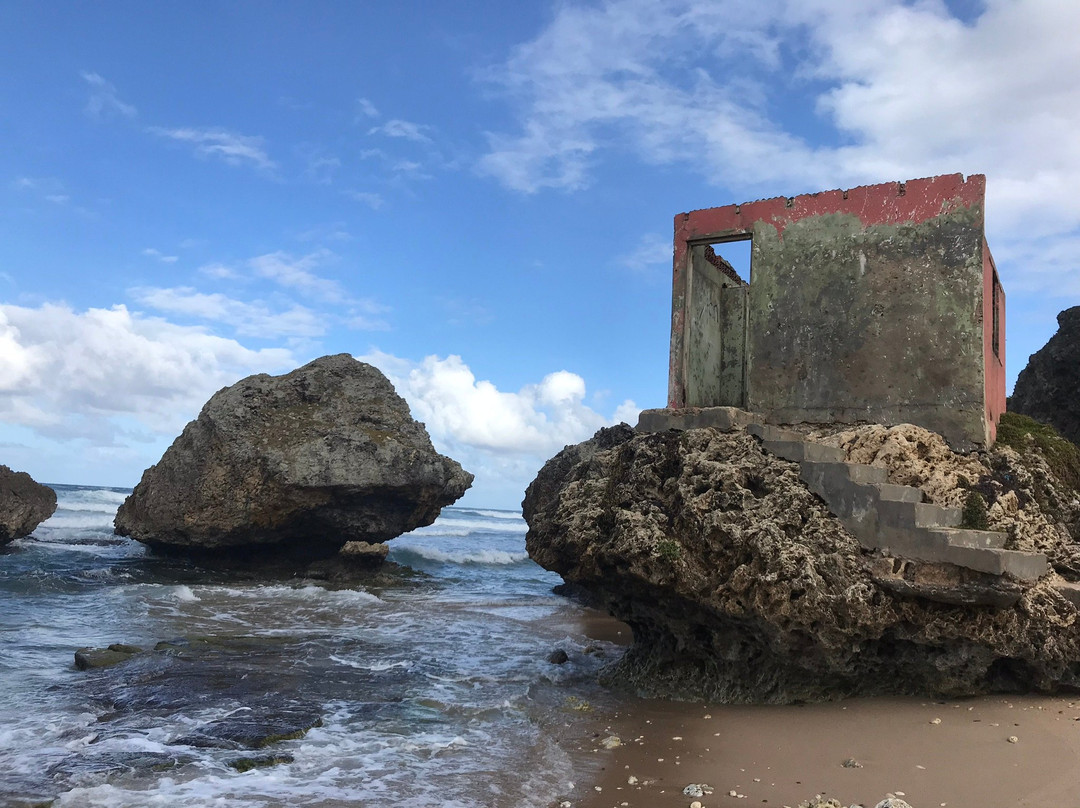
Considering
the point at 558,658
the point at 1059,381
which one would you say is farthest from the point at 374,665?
the point at 1059,381

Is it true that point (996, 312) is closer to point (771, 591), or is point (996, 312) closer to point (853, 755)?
point (771, 591)

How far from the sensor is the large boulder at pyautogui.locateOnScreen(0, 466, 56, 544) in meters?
20.9

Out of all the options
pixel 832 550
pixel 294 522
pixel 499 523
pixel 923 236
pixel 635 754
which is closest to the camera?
pixel 635 754

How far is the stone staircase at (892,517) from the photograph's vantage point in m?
6.58

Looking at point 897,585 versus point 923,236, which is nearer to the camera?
point 897,585

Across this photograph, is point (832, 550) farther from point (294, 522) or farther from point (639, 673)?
point (294, 522)

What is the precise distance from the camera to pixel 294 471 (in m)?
17.8

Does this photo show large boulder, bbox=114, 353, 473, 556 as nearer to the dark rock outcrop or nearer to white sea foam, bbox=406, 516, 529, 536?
the dark rock outcrop

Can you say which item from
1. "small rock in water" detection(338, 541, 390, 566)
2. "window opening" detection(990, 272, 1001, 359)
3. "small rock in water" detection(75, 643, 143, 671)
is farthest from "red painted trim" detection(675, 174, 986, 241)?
"small rock in water" detection(338, 541, 390, 566)

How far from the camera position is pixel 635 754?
6699 mm

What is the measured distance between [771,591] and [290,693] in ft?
17.7

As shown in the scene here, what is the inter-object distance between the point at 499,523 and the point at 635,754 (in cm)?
5698

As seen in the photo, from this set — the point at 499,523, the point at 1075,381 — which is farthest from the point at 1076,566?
the point at 499,523

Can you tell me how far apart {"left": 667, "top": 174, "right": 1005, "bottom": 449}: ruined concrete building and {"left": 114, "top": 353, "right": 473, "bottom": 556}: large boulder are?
35.4 ft
